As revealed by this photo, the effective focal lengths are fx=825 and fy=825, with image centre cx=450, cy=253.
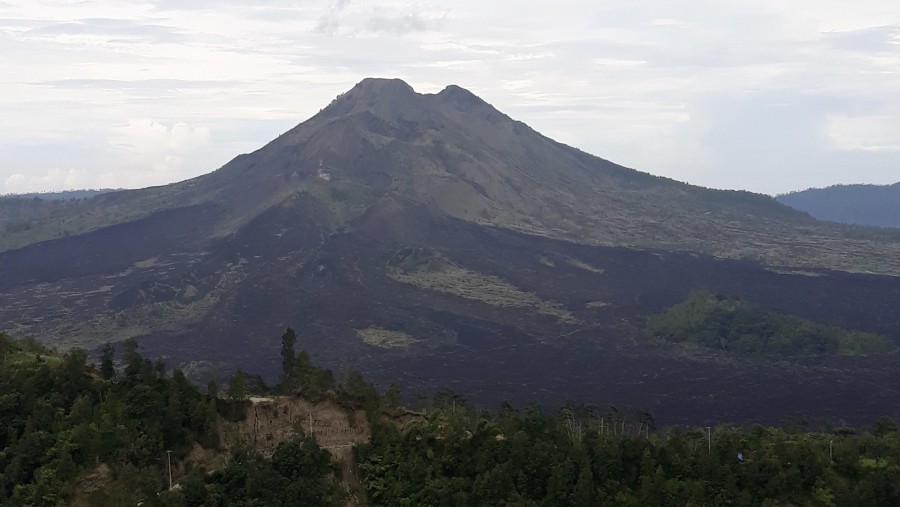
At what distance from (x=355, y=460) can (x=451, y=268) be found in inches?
2998

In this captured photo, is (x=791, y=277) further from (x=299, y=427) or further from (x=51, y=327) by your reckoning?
(x=299, y=427)

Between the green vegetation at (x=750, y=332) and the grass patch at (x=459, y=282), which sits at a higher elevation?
the grass patch at (x=459, y=282)

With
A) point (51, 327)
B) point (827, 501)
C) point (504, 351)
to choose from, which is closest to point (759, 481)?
point (827, 501)

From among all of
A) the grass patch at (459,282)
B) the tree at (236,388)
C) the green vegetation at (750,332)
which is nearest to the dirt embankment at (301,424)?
the tree at (236,388)

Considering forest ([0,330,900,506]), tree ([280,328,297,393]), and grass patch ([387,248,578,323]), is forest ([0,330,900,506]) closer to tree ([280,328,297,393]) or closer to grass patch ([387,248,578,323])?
tree ([280,328,297,393])

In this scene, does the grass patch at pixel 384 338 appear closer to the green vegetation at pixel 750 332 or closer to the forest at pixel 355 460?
the green vegetation at pixel 750 332

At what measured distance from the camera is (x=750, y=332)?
74.6 m

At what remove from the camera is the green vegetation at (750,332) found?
7188 cm

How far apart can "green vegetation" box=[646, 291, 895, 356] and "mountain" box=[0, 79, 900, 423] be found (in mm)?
2757

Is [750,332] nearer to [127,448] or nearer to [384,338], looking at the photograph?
[384,338]

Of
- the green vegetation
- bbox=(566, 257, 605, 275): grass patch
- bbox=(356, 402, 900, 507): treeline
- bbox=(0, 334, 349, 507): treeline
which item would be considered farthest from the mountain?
bbox=(0, 334, 349, 507): treeline

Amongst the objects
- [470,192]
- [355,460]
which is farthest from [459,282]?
[355,460]

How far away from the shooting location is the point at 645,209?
137375 mm

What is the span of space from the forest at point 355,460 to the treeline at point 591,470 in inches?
1.6
